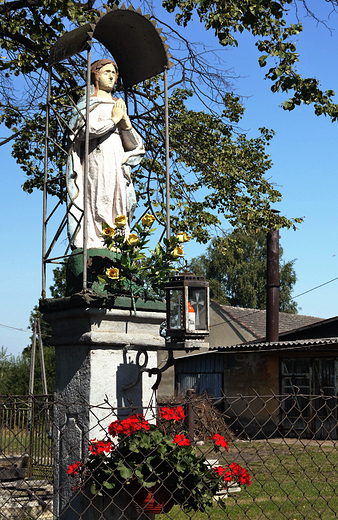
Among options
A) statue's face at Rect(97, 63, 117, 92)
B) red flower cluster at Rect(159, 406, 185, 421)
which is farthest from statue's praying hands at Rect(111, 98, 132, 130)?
red flower cluster at Rect(159, 406, 185, 421)

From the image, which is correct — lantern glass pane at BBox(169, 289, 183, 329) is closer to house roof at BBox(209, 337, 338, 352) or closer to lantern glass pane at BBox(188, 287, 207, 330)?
lantern glass pane at BBox(188, 287, 207, 330)

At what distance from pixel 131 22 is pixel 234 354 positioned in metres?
16.6

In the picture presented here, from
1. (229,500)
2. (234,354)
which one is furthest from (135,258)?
(234,354)

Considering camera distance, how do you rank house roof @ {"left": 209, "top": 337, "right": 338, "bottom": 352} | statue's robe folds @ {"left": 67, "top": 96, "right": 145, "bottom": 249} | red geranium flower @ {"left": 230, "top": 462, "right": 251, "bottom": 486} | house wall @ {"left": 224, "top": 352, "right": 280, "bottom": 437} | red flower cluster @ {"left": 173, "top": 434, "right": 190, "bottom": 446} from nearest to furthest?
red flower cluster @ {"left": 173, "top": 434, "right": 190, "bottom": 446} → red geranium flower @ {"left": 230, "top": 462, "right": 251, "bottom": 486} → statue's robe folds @ {"left": 67, "top": 96, "right": 145, "bottom": 249} → house roof @ {"left": 209, "top": 337, "right": 338, "bottom": 352} → house wall @ {"left": 224, "top": 352, "right": 280, "bottom": 437}

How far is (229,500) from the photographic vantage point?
8.36m

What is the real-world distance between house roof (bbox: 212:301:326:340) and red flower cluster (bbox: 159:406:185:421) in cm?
2386

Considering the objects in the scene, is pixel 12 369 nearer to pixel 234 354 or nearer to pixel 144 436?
pixel 234 354

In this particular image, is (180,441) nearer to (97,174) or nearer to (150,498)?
(150,498)

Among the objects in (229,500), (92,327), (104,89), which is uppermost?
(104,89)

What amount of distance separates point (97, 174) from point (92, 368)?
69.8 inches

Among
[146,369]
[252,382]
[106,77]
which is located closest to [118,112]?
[106,77]

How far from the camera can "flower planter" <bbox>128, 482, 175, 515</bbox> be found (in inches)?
126

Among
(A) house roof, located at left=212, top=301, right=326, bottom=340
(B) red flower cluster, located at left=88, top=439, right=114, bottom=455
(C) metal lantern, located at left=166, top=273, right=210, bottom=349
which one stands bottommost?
(B) red flower cluster, located at left=88, top=439, right=114, bottom=455

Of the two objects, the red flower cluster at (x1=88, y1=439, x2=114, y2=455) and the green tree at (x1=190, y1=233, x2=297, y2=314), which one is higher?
the green tree at (x1=190, y1=233, x2=297, y2=314)
